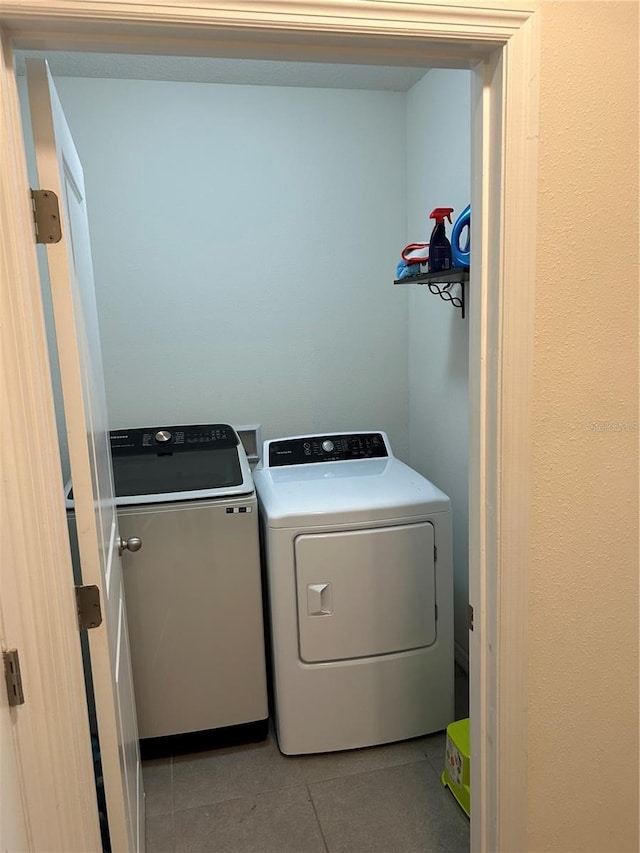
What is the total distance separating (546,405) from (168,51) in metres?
0.92

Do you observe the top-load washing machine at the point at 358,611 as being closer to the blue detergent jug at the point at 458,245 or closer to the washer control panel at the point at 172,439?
the washer control panel at the point at 172,439

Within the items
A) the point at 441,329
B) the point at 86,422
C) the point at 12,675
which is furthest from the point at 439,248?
the point at 12,675

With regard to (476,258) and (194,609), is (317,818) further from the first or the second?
(476,258)

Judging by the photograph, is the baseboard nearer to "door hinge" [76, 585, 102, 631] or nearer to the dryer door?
the dryer door

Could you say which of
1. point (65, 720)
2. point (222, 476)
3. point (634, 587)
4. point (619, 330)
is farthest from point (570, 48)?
point (222, 476)

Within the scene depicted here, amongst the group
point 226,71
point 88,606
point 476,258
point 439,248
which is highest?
point 226,71

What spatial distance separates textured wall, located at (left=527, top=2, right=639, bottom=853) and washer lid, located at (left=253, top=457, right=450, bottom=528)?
89cm

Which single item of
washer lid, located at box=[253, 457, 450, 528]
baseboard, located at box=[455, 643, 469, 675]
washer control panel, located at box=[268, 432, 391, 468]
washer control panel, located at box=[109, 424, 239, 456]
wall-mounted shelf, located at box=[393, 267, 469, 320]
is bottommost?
baseboard, located at box=[455, 643, 469, 675]

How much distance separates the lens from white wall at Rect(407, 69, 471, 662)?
8.09 feet

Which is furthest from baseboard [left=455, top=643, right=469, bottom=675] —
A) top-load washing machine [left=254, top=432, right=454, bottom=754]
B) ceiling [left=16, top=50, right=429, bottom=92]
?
ceiling [left=16, top=50, right=429, bottom=92]

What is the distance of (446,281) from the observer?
240cm

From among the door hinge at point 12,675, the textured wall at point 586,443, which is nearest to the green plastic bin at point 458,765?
the textured wall at point 586,443

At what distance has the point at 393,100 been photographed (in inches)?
112

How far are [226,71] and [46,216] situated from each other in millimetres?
1797
